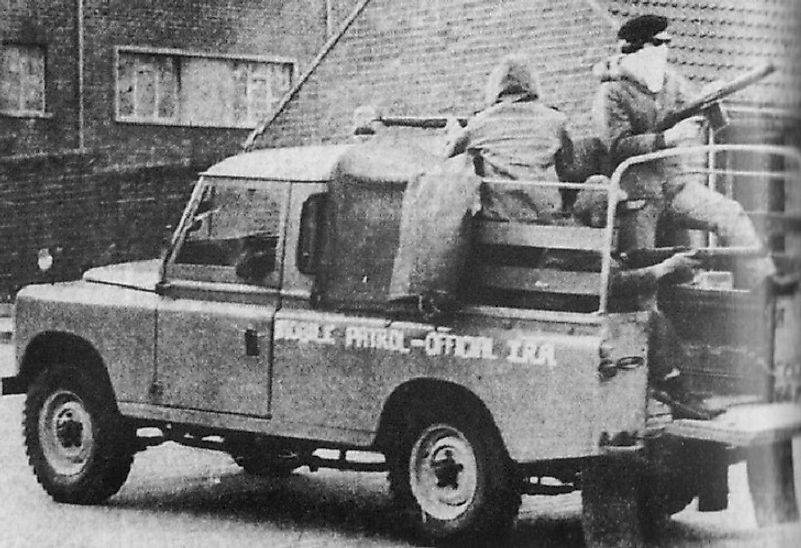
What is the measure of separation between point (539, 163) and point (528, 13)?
38.1 feet

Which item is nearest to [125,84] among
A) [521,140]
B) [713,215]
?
[521,140]

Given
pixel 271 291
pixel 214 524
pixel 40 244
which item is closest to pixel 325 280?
pixel 271 291

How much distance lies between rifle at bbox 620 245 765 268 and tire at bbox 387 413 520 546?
1.03 m

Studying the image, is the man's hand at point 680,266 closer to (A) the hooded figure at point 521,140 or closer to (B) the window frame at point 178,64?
(A) the hooded figure at point 521,140

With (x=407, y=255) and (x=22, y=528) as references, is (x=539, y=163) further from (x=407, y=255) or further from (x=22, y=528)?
(x=22, y=528)

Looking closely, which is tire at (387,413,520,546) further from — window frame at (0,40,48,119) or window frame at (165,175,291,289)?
window frame at (0,40,48,119)

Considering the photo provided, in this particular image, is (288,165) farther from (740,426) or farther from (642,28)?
(740,426)

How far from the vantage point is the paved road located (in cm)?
830

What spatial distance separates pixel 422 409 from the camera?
8.08 metres

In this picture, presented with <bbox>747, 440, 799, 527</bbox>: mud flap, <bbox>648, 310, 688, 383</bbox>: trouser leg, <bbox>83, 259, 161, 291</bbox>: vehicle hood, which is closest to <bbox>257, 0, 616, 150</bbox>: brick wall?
<bbox>83, 259, 161, 291</bbox>: vehicle hood

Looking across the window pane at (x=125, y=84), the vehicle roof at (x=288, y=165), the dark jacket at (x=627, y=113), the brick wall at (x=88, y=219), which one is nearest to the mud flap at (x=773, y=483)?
the dark jacket at (x=627, y=113)

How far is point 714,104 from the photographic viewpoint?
Answer: 324 inches

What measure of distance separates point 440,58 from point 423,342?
526 inches

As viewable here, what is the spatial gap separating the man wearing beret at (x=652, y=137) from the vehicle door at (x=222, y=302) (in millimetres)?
1769
